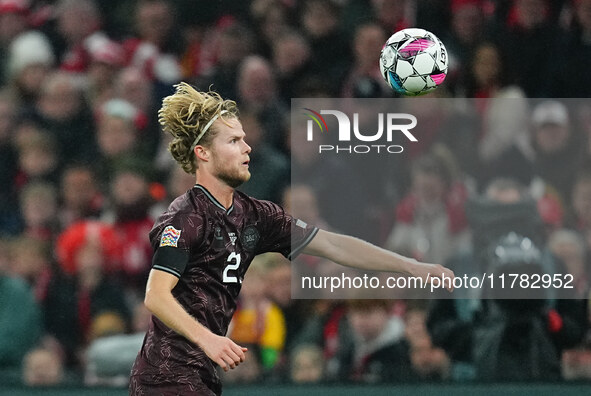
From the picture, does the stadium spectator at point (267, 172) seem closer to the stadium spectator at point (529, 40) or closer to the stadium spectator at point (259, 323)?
the stadium spectator at point (259, 323)

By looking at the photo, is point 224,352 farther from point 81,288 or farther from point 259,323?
point 81,288

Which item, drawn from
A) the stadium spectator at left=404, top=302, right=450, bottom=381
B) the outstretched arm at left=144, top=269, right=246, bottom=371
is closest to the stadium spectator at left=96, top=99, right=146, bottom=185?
the stadium spectator at left=404, top=302, right=450, bottom=381

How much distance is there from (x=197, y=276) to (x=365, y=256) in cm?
80

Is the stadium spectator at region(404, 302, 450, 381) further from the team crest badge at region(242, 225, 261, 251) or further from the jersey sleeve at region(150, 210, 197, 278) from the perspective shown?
the jersey sleeve at region(150, 210, 197, 278)

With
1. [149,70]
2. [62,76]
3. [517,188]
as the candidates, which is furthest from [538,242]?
[62,76]

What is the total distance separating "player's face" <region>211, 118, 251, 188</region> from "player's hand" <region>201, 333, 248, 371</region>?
77 cm

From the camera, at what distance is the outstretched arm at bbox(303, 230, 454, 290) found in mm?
4402

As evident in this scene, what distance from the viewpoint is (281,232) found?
14.8 ft

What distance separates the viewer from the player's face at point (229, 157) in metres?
4.23

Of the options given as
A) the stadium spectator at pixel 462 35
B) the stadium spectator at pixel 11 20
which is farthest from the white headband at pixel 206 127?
the stadium spectator at pixel 11 20

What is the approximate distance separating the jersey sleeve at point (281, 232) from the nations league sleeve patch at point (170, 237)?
53 centimetres

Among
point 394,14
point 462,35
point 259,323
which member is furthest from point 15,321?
A: point 462,35

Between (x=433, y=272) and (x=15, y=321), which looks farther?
(x=15, y=321)

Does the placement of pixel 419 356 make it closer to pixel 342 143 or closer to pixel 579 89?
pixel 342 143
